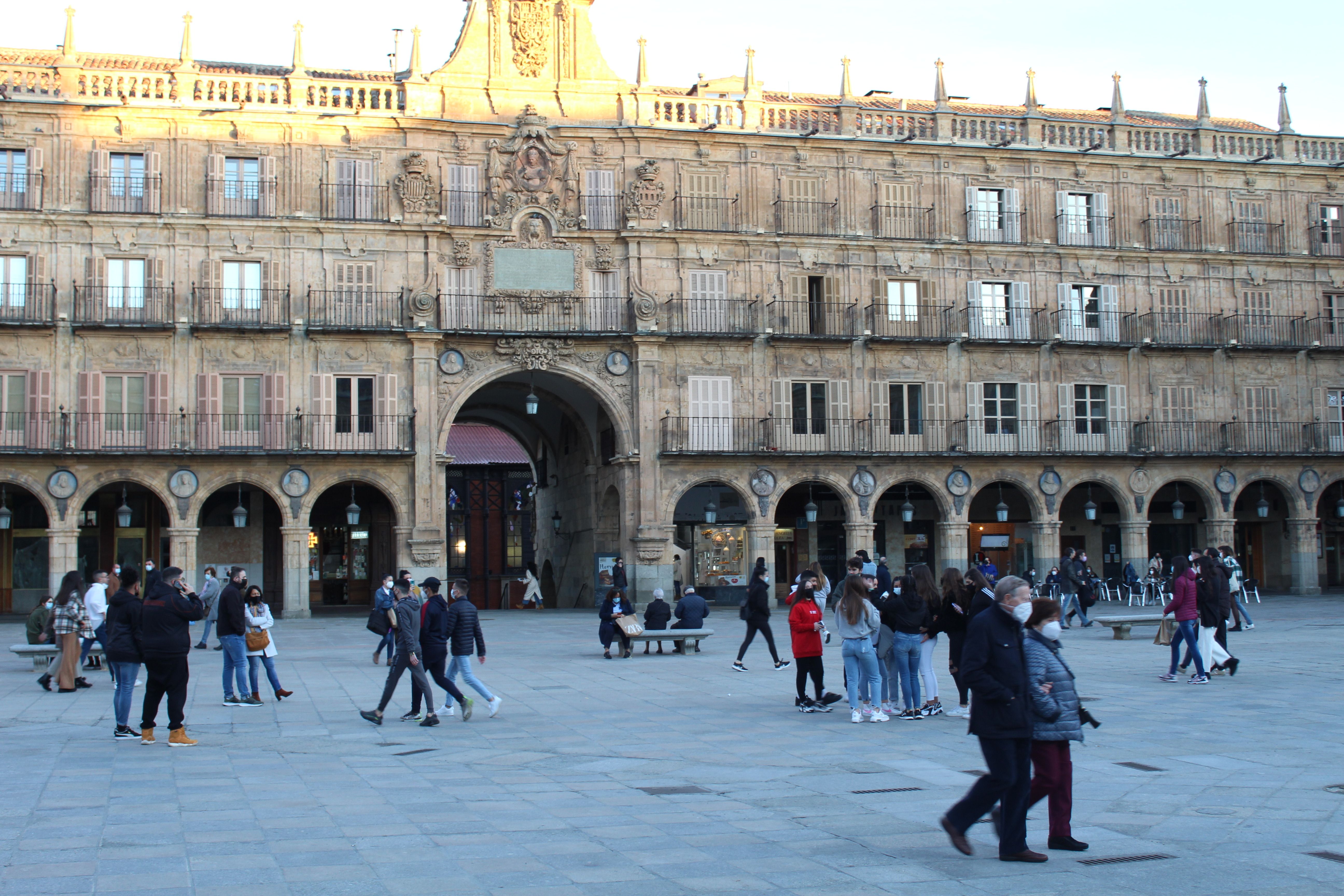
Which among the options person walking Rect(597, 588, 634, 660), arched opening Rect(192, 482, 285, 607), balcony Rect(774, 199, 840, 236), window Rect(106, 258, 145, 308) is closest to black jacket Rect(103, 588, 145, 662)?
person walking Rect(597, 588, 634, 660)

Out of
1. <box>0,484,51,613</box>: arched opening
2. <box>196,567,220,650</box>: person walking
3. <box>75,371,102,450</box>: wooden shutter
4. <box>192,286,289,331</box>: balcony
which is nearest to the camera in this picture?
<box>196,567,220,650</box>: person walking

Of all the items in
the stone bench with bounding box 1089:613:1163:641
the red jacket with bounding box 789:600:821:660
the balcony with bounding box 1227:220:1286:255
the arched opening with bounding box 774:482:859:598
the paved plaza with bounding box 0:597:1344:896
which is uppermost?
the balcony with bounding box 1227:220:1286:255

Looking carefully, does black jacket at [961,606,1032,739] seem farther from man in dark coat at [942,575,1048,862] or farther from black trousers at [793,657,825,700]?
black trousers at [793,657,825,700]

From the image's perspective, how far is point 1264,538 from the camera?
47.4 m

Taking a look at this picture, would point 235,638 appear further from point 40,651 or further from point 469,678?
point 40,651

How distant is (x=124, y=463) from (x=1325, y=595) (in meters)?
36.9

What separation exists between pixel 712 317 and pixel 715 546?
7.30 m

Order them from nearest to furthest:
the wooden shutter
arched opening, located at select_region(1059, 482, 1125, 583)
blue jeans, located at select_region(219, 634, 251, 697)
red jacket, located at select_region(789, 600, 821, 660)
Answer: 1. red jacket, located at select_region(789, 600, 821, 660)
2. blue jeans, located at select_region(219, 634, 251, 697)
3. the wooden shutter
4. arched opening, located at select_region(1059, 482, 1125, 583)

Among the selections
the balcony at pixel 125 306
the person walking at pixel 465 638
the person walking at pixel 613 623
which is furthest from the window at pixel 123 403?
the person walking at pixel 465 638

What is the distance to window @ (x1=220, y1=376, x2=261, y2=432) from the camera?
37562mm

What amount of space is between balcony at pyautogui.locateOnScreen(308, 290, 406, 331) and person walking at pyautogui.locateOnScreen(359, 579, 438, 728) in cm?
2379

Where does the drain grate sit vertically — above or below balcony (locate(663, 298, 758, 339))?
below

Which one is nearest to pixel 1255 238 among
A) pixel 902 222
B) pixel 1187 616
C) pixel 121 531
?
pixel 902 222

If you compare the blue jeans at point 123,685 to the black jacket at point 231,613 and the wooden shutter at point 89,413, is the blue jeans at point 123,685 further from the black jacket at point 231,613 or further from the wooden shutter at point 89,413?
the wooden shutter at point 89,413
